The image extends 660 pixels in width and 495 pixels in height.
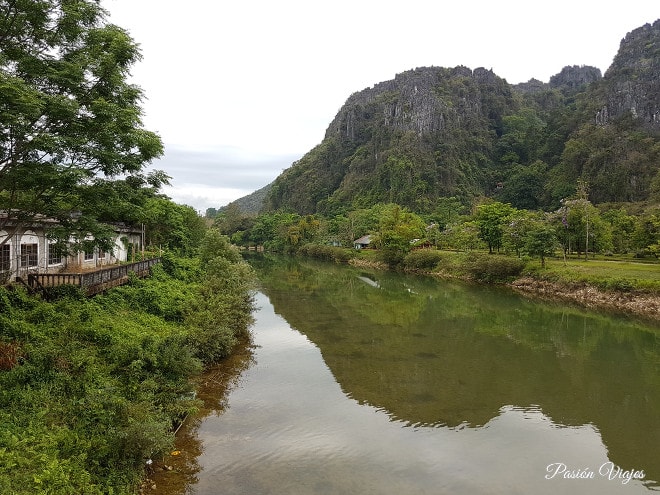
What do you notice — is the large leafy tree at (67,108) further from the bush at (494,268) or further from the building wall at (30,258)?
the bush at (494,268)

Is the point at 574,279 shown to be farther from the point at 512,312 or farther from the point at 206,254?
the point at 206,254

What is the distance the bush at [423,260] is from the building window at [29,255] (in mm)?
46507

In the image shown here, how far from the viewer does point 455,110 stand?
16375 centimetres

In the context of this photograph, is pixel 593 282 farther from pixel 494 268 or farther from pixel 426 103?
pixel 426 103

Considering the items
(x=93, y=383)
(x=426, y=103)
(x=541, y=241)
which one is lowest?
(x=93, y=383)

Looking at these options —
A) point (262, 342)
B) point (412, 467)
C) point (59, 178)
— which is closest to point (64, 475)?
point (59, 178)

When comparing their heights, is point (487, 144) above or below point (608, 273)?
above

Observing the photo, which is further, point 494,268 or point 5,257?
point 494,268

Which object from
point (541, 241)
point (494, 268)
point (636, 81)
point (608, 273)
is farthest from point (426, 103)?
point (608, 273)

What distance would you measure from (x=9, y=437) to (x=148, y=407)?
10.2ft

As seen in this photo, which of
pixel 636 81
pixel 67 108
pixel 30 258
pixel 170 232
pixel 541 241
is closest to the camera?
pixel 67 108

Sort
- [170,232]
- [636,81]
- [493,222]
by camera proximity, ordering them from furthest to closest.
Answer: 1. [636,81]
2. [493,222]
3. [170,232]

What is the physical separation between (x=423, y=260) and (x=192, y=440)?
164 ft

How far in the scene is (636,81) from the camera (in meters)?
115
